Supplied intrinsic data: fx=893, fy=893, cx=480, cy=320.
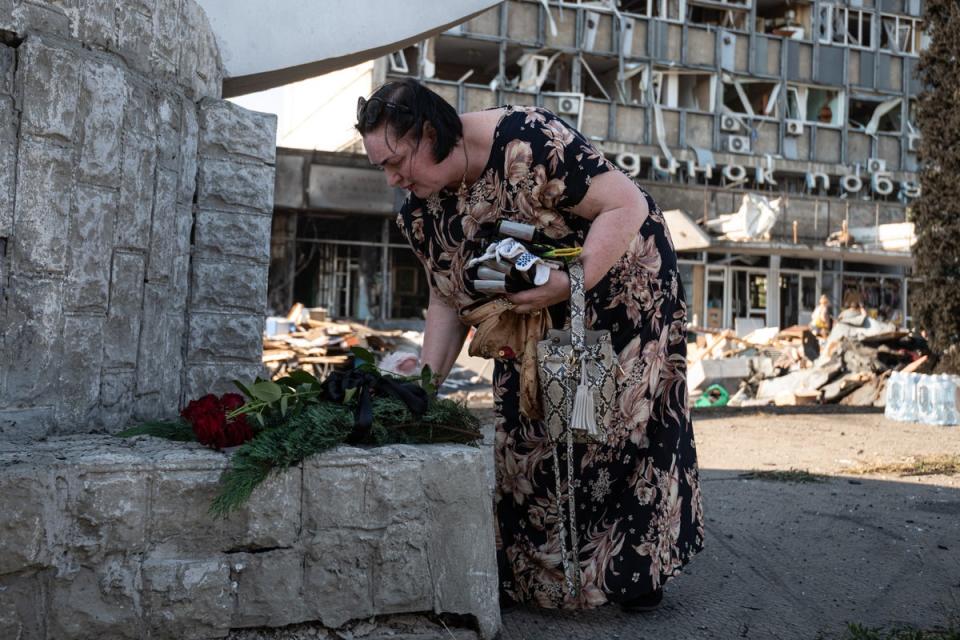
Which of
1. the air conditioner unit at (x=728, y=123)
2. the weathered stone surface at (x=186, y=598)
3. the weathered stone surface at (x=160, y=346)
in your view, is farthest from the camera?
the air conditioner unit at (x=728, y=123)

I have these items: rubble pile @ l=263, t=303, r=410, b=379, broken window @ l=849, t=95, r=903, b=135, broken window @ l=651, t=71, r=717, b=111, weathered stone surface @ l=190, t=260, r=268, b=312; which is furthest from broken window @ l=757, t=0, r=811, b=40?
weathered stone surface @ l=190, t=260, r=268, b=312

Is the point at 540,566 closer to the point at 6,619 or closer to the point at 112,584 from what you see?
the point at 112,584

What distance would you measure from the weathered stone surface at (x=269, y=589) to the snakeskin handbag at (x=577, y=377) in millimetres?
905

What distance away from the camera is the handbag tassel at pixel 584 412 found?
2.77 m

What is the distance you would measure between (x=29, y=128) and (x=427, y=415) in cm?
161

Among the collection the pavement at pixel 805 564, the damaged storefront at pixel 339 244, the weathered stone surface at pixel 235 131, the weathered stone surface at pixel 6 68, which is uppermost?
the damaged storefront at pixel 339 244

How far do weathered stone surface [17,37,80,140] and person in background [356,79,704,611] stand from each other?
3.39 ft

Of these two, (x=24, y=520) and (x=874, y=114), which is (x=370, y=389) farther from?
(x=874, y=114)

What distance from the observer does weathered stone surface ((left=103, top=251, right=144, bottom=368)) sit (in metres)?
3.26

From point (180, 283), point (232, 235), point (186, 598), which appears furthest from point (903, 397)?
point (186, 598)

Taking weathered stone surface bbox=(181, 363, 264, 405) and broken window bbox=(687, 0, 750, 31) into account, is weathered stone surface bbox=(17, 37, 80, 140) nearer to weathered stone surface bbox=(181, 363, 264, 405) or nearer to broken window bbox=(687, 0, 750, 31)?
weathered stone surface bbox=(181, 363, 264, 405)

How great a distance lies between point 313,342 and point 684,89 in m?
18.3

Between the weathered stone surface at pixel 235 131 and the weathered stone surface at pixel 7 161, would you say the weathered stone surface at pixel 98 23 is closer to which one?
the weathered stone surface at pixel 7 161

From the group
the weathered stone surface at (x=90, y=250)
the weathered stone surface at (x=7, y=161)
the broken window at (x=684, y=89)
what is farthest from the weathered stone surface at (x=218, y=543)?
the broken window at (x=684, y=89)
